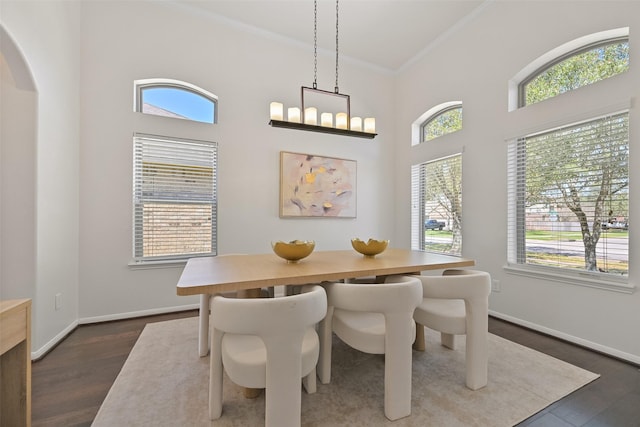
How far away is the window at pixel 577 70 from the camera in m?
2.17

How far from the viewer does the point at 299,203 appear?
3564 millimetres

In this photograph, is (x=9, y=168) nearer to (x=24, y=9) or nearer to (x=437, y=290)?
(x=24, y=9)

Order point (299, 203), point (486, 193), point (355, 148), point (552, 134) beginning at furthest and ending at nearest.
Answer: point (355, 148)
point (299, 203)
point (486, 193)
point (552, 134)

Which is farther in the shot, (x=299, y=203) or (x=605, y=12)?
(x=299, y=203)

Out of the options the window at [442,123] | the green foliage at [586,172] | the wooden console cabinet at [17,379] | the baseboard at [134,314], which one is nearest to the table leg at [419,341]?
the green foliage at [586,172]

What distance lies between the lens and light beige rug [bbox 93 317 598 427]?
4.53 feet

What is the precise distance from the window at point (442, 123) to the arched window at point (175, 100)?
9.72 ft

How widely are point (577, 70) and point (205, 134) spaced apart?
3.72 metres

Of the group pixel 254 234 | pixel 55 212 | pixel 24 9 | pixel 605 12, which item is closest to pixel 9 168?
pixel 55 212

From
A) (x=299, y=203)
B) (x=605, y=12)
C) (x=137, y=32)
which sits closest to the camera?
(x=605, y=12)

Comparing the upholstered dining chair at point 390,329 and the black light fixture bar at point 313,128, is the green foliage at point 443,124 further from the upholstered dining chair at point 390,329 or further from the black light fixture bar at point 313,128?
the upholstered dining chair at point 390,329

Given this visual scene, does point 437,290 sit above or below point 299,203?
below

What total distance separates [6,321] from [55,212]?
1.64 metres

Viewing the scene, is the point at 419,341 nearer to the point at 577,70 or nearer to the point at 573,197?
the point at 573,197
